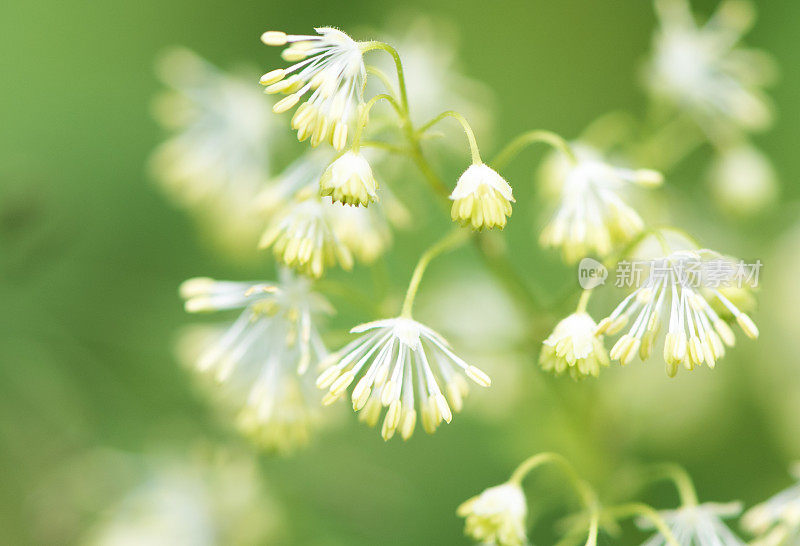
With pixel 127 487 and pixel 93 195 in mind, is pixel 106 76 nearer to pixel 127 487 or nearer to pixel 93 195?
pixel 93 195

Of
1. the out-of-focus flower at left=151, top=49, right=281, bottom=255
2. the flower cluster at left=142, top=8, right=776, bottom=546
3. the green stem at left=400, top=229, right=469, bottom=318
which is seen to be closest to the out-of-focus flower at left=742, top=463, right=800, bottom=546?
the flower cluster at left=142, top=8, right=776, bottom=546

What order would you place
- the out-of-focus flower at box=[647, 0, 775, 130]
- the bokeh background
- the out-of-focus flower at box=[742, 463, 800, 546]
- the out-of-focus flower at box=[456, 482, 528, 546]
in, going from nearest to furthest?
the out-of-focus flower at box=[456, 482, 528, 546]
the out-of-focus flower at box=[742, 463, 800, 546]
the out-of-focus flower at box=[647, 0, 775, 130]
the bokeh background

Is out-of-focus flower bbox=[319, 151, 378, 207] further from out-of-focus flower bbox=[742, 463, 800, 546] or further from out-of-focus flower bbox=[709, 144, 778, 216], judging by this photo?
out-of-focus flower bbox=[709, 144, 778, 216]

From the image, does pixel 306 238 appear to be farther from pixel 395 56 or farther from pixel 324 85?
pixel 395 56

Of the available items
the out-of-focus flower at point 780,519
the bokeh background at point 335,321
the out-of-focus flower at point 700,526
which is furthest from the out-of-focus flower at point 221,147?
the out-of-focus flower at point 780,519

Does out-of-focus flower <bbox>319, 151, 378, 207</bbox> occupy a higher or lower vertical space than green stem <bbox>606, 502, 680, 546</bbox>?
higher

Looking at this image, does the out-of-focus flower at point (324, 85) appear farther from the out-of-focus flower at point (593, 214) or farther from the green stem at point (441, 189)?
the out-of-focus flower at point (593, 214)
